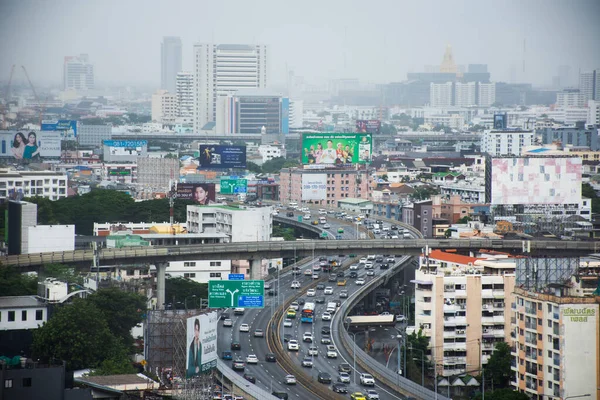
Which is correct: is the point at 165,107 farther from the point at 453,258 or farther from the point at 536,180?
the point at 453,258

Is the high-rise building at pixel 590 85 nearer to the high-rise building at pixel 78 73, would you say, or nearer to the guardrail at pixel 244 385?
the high-rise building at pixel 78 73

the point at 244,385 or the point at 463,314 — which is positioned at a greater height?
the point at 463,314

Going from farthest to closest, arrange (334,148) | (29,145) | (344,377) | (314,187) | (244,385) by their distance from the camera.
→ 1. (29,145)
2. (334,148)
3. (314,187)
4. (344,377)
5. (244,385)

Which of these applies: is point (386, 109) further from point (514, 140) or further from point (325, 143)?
point (325, 143)

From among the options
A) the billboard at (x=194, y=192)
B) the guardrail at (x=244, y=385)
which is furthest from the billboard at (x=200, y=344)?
the billboard at (x=194, y=192)

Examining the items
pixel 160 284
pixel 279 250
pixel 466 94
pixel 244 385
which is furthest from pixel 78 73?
pixel 244 385

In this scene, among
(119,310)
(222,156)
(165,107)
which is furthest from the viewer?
(165,107)

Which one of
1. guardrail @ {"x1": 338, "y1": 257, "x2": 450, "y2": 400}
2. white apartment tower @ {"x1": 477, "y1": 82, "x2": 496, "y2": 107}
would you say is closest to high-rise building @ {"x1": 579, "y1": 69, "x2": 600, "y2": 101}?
white apartment tower @ {"x1": 477, "y1": 82, "x2": 496, "y2": 107}

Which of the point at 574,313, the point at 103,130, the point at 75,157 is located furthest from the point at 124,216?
the point at 103,130

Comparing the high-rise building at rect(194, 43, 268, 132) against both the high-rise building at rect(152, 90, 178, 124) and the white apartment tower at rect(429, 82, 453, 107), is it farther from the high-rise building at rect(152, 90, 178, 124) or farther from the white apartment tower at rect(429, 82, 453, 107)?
the white apartment tower at rect(429, 82, 453, 107)
